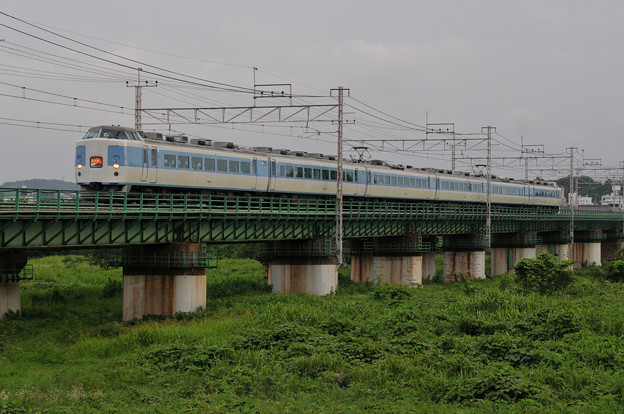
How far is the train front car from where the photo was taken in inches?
1598

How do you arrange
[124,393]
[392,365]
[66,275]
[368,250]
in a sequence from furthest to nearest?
[66,275], [368,250], [392,365], [124,393]

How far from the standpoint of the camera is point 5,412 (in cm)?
2192

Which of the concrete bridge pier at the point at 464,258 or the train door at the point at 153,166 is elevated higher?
the train door at the point at 153,166

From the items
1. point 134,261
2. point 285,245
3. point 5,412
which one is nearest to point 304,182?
point 285,245

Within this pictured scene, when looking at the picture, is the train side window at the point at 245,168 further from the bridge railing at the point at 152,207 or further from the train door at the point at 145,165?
the train door at the point at 145,165

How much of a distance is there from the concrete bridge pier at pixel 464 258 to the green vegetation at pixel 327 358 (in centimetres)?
2985

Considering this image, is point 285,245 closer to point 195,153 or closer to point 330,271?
point 330,271

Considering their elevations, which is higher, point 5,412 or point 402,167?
point 402,167

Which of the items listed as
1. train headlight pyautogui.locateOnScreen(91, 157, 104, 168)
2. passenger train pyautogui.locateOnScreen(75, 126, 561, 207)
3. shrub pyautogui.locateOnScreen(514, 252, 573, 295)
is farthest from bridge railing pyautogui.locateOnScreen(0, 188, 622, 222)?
shrub pyautogui.locateOnScreen(514, 252, 573, 295)

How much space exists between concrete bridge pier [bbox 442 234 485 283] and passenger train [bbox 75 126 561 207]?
5351 mm

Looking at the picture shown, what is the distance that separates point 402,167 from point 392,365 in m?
42.9

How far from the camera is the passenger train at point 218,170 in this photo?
40812 millimetres

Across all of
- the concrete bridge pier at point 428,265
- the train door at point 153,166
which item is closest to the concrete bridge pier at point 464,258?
the concrete bridge pier at point 428,265

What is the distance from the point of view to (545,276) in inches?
2041
